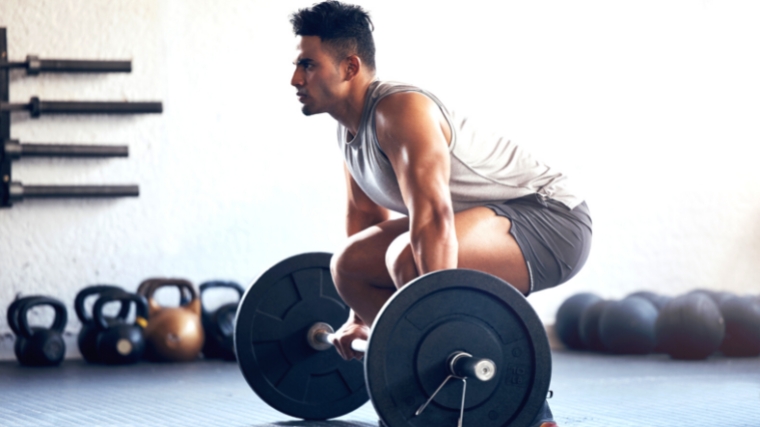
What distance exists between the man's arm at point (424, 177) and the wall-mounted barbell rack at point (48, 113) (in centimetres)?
244

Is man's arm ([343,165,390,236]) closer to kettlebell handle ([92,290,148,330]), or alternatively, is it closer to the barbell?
the barbell

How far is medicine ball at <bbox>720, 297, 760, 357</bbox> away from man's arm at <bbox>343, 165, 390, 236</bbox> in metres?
2.25

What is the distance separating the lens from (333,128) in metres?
4.03

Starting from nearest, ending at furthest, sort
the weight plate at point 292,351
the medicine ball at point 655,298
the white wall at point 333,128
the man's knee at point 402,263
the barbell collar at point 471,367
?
the barbell collar at point 471,367 < the man's knee at point 402,263 < the weight plate at point 292,351 < the white wall at point 333,128 < the medicine ball at point 655,298

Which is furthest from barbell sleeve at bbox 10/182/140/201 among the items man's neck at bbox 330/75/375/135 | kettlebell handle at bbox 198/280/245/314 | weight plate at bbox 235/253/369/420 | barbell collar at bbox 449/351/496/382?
barbell collar at bbox 449/351/496/382

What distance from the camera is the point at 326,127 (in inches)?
Result: 159

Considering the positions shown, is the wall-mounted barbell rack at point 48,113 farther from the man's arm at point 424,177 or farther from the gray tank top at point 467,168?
the man's arm at point 424,177

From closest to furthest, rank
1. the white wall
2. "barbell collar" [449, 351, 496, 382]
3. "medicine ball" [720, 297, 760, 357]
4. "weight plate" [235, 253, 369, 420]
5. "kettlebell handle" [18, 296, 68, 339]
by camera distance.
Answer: "barbell collar" [449, 351, 496, 382]
"weight plate" [235, 253, 369, 420]
"kettlebell handle" [18, 296, 68, 339]
"medicine ball" [720, 297, 760, 357]
the white wall

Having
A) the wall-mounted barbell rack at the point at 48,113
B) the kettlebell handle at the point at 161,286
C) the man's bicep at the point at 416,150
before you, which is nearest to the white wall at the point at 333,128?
the wall-mounted barbell rack at the point at 48,113

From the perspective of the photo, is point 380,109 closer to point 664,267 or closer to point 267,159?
point 267,159

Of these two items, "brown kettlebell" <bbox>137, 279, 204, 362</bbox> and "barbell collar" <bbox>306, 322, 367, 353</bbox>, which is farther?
"brown kettlebell" <bbox>137, 279, 204, 362</bbox>

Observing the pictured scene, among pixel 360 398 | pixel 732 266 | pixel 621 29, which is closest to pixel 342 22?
pixel 360 398

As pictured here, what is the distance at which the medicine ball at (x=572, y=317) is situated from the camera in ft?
13.1

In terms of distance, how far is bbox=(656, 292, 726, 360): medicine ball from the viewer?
141 inches
